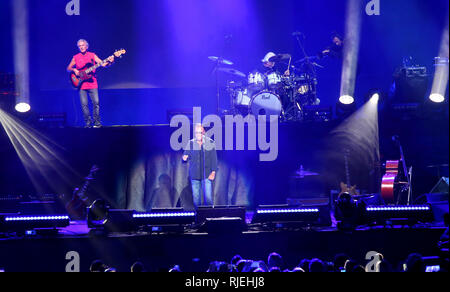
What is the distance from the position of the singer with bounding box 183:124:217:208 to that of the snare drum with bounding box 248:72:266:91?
2.85 m

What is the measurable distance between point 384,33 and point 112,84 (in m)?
6.71

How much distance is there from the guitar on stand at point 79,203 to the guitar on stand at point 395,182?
5.68 meters

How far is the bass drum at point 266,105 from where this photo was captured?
434 inches

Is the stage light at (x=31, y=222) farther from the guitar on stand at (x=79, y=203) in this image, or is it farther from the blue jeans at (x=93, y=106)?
the blue jeans at (x=93, y=106)

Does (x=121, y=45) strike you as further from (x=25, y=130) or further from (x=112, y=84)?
(x=25, y=130)

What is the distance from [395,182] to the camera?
9.70 metres

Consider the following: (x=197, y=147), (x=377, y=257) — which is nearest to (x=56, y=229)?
(x=197, y=147)

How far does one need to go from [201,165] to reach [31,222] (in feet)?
10.0

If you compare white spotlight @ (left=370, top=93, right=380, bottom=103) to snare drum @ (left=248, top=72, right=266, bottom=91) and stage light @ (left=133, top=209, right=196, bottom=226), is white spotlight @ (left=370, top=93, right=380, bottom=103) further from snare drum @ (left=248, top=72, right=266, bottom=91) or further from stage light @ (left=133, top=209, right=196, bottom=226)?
stage light @ (left=133, top=209, right=196, bottom=226)
